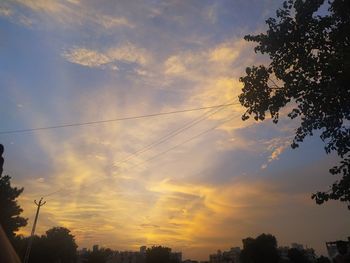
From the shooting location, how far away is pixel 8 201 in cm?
4906

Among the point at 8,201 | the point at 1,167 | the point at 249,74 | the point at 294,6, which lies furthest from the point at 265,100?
the point at 8,201

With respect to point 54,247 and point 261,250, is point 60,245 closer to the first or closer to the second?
point 54,247

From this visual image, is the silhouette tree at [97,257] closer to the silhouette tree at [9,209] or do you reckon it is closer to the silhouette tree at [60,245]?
the silhouette tree at [60,245]

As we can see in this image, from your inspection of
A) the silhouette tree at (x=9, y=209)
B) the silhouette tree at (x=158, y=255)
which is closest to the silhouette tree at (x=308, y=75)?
the silhouette tree at (x=9, y=209)

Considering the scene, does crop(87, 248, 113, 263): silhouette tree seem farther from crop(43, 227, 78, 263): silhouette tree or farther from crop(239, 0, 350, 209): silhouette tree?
Answer: crop(239, 0, 350, 209): silhouette tree

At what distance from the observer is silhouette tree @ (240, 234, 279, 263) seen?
103m

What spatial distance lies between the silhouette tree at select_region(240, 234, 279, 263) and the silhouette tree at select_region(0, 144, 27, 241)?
75179 mm

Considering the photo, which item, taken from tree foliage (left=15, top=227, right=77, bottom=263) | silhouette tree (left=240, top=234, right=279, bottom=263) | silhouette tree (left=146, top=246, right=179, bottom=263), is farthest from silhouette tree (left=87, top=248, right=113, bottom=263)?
silhouette tree (left=240, top=234, right=279, bottom=263)

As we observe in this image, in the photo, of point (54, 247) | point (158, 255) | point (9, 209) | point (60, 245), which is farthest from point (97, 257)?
point (9, 209)

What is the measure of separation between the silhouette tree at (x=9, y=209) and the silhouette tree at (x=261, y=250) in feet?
247

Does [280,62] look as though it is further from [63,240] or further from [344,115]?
[63,240]

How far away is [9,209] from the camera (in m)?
48.7

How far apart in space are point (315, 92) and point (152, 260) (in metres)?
92.7

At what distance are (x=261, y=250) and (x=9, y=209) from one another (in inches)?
3076
